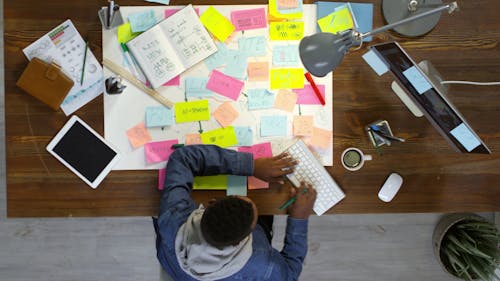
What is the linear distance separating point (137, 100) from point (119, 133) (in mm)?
122

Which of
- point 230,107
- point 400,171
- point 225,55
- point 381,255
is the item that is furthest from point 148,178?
point 381,255

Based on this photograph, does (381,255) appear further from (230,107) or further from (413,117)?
(230,107)

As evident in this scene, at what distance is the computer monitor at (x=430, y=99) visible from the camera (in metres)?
1.14

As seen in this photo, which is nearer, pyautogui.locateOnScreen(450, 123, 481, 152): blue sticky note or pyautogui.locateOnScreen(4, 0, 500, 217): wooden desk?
pyautogui.locateOnScreen(450, 123, 481, 152): blue sticky note

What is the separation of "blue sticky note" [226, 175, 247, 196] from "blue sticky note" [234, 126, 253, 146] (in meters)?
0.11

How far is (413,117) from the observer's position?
1.40 meters

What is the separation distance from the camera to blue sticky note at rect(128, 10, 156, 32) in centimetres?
137

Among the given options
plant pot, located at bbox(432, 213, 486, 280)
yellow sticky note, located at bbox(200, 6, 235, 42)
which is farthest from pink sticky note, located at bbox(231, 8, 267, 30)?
plant pot, located at bbox(432, 213, 486, 280)

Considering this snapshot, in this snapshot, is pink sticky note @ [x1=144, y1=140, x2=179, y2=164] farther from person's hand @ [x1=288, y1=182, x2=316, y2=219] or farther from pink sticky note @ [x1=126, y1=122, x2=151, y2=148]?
person's hand @ [x1=288, y1=182, x2=316, y2=219]

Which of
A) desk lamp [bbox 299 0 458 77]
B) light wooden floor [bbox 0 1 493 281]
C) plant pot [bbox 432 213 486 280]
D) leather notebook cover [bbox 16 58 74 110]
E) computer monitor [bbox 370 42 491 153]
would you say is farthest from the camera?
light wooden floor [bbox 0 1 493 281]

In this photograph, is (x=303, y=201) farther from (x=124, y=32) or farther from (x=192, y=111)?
(x=124, y=32)

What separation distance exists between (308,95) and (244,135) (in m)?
0.25

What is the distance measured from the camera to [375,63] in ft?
4.56

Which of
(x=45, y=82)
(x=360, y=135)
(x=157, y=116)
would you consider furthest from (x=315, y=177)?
(x=45, y=82)
